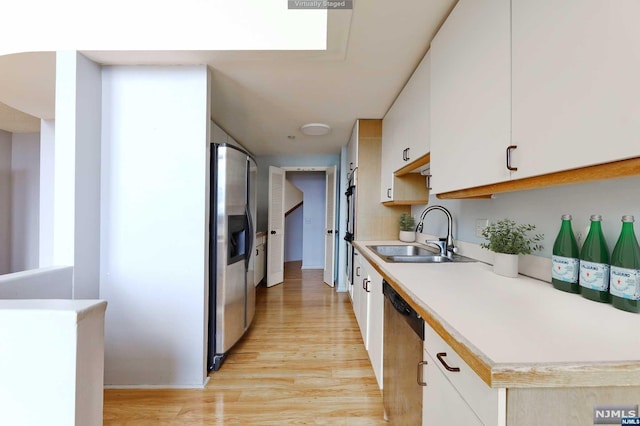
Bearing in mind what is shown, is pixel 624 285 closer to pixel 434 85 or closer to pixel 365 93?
pixel 434 85

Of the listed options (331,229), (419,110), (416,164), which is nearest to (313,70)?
(419,110)

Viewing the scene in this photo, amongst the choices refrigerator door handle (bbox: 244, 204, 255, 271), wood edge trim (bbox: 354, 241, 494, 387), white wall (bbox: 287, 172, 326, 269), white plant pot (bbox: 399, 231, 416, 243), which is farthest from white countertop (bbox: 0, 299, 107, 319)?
white wall (bbox: 287, 172, 326, 269)

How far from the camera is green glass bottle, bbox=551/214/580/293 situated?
0.90 meters

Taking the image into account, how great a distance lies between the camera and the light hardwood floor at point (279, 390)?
4.86 ft

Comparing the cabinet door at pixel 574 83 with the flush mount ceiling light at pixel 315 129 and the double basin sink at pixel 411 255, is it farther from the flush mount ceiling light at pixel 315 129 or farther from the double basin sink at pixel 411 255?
the flush mount ceiling light at pixel 315 129

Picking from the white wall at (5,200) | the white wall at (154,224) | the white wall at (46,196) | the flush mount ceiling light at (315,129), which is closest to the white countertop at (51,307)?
the white wall at (154,224)

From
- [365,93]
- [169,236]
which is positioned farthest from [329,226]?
[169,236]

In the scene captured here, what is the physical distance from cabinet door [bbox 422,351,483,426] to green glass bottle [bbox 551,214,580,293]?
0.60 meters

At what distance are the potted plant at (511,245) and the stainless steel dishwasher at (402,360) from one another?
53 centimetres

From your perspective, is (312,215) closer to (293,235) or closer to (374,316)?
(293,235)

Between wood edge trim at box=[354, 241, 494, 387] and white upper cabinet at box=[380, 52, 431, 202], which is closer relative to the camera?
wood edge trim at box=[354, 241, 494, 387]

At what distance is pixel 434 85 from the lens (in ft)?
4.59

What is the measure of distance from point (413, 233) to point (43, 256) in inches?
144

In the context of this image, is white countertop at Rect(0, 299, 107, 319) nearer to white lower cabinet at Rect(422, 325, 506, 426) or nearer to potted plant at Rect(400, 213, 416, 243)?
white lower cabinet at Rect(422, 325, 506, 426)
